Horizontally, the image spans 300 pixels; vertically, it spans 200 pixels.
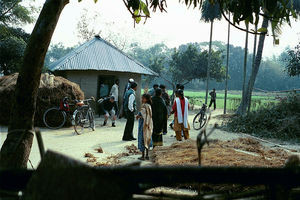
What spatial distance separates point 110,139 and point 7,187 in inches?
332

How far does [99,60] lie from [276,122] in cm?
1044

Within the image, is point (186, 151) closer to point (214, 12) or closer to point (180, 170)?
point (180, 170)

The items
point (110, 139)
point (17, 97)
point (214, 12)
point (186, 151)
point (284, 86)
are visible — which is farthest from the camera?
point (284, 86)

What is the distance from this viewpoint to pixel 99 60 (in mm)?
17625

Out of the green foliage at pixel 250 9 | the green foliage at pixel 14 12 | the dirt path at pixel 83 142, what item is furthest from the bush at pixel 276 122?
the green foliage at pixel 14 12

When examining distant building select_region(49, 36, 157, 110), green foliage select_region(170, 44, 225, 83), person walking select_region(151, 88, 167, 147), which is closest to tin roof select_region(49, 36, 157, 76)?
distant building select_region(49, 36, 157, 110)

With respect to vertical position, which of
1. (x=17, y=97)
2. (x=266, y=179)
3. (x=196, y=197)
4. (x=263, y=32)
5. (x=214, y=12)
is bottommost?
(x=196, y=197)

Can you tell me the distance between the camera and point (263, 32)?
2670 millimetres

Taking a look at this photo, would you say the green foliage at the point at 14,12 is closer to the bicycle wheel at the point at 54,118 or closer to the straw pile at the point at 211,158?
the bicycle wheel at the point at 54,118

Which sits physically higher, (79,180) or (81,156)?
(79,180)

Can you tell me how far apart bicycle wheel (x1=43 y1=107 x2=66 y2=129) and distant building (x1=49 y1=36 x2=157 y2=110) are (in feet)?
17.1

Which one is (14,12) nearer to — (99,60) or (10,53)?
(10,53)

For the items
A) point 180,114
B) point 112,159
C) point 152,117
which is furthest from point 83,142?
point 180,114

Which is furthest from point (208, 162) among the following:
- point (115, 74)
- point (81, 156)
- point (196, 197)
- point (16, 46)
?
point (16, 46)
